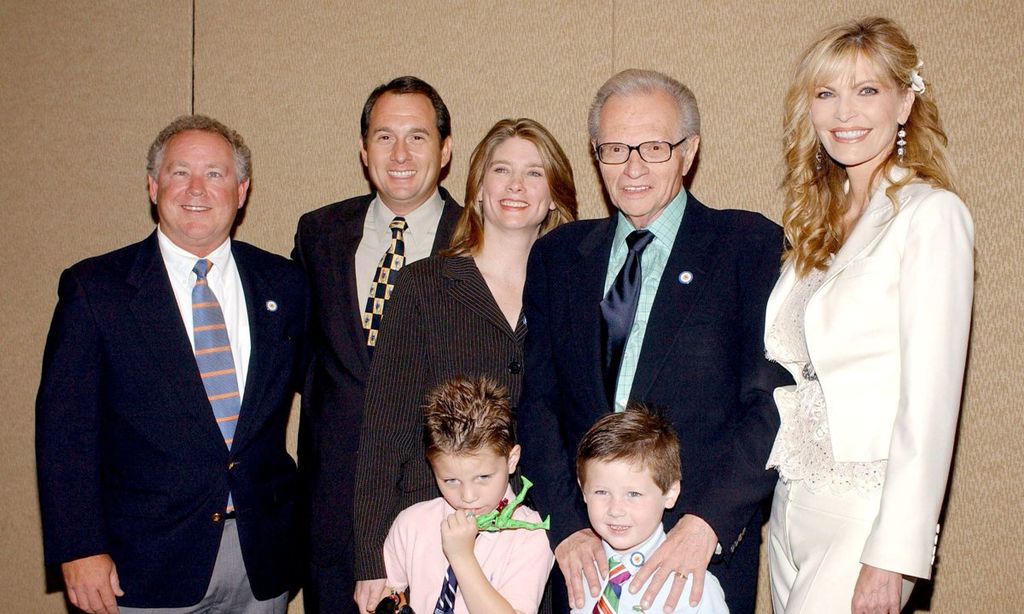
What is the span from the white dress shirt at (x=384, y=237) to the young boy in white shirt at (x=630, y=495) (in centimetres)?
123

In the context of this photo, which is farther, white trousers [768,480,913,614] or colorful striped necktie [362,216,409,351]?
colorful striped necktie [362,216,409,351]

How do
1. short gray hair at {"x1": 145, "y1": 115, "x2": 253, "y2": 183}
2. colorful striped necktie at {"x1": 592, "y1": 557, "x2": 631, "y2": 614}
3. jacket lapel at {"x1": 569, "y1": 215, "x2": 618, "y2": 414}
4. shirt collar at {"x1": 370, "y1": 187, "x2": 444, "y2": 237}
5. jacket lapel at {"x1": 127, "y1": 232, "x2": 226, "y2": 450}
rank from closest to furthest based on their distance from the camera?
1. colorful striped necktie at {"x1": 592, "y1": 557, "x2": 631, "y2": 614}
2. jacket lapel at {"x1": 569, "y1": 215, "x2": 618, "y2": 414}
3. jacket lapel at {"x1": 127, "y1": 232, "x2": 226, "y2": 450}
4. short gray hair at {"x1": 145, "y1": 115, "x2": 253, "y2": 183}
5. shirt collar at {"x1": 370, "y1": 187, "x2": 444, "y2": 237}

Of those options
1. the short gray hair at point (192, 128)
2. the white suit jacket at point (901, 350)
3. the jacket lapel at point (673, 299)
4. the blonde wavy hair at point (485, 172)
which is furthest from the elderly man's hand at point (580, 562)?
the short gray hair at point (192, 128)

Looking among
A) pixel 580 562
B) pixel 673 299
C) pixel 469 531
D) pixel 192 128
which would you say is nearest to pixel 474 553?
pixel 469 531

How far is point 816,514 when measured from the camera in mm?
2170

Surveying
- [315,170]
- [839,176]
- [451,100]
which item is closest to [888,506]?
[839,176]

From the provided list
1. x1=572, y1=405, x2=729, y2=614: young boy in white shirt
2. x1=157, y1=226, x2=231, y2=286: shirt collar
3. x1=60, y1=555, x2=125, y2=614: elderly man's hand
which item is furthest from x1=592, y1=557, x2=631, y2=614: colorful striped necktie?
x1=157, y1=226, x2=231, y2=286: shirt collar

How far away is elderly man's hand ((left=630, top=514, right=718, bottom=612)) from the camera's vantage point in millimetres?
2145

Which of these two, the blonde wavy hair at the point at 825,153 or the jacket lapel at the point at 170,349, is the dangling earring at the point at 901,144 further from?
the jacket lapel at the point at 170,349

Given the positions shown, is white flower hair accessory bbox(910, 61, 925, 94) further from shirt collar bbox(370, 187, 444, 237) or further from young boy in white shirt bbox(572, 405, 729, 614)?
shirt collar bbox(370, 187, 444, 237)

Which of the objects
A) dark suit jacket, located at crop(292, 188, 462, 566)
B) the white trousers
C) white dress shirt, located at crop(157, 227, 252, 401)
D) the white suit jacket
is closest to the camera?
the white suit jacket

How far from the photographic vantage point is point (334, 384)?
3.15 meters

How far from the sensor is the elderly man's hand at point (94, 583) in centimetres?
261

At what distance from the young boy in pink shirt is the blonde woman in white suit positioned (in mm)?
662
